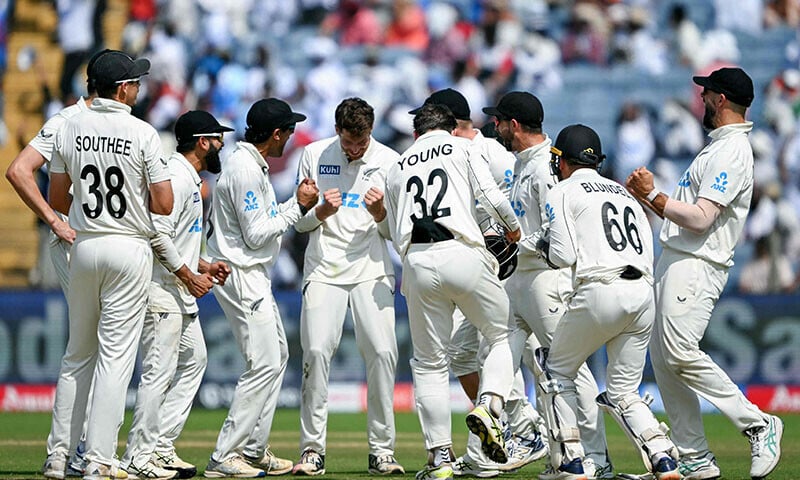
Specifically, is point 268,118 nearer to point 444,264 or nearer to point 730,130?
point 444,264

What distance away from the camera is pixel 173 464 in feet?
30.8

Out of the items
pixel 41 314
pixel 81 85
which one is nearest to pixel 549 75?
pixel 81 85

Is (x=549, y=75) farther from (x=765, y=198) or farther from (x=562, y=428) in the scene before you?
(x=562, y=428)

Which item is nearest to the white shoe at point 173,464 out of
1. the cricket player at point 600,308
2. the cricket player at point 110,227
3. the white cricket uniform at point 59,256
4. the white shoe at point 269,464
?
the white shoe at point 269,464

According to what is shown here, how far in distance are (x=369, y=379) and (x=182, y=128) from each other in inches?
98.6

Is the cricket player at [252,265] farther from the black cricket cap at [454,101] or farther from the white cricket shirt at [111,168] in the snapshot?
the white cricket shirt at [111,168]

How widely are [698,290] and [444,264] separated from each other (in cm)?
190

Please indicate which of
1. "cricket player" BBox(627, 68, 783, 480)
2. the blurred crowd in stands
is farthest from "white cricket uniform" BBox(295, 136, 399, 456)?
the blurred crowd in stands

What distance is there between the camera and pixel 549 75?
21.5m

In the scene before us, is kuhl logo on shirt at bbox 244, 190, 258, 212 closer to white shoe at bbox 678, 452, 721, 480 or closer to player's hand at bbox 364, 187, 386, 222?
player's hand at bbox 364, 187, 386, 222

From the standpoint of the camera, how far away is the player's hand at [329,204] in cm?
947

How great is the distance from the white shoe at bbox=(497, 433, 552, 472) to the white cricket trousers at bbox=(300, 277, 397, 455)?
984 millimetres

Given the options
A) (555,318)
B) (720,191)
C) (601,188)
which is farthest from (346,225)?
(720,191)

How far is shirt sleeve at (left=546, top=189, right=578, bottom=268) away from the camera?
8.29 metres
